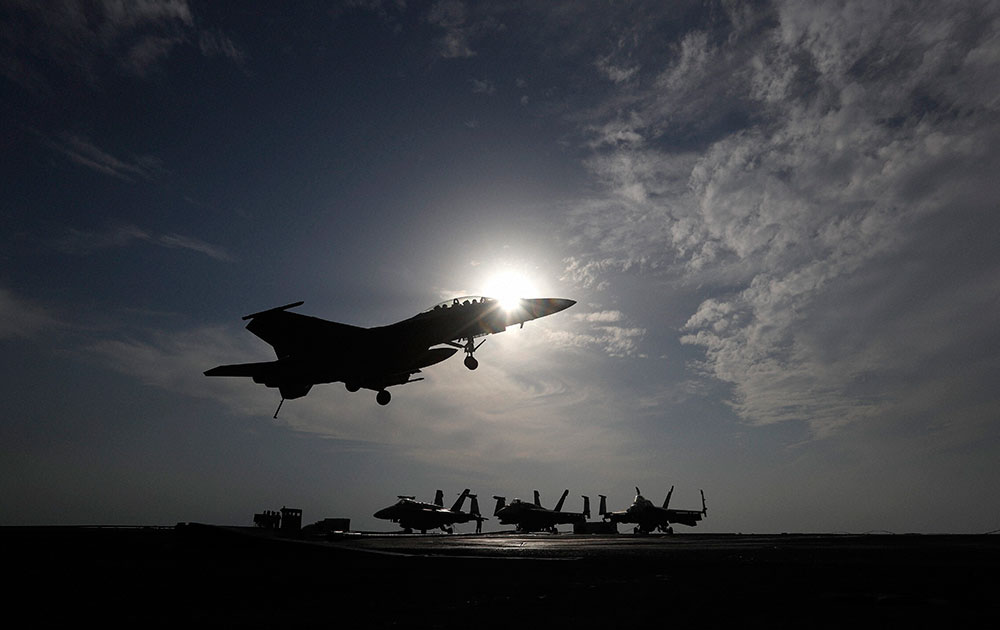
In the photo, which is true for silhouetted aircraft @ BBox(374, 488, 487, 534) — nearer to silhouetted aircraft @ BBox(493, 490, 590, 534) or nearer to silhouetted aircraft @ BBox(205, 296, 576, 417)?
silhouetted aircraft @ BBox(493, 490, 590, 534)

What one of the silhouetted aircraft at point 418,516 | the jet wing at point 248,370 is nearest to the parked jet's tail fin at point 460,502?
the silhouetted aircraft at point 418,516

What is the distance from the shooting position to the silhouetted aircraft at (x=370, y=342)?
1303 inches

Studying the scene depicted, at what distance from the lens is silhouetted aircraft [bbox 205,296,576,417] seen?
3309cm

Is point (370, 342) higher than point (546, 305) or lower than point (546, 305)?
lower

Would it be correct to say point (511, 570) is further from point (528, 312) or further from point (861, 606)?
point (528, 312)

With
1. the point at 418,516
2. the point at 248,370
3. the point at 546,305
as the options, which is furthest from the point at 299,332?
the point at 418,516

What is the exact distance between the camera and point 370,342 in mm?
33875

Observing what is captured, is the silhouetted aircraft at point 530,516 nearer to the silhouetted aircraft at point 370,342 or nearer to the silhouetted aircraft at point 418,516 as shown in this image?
the silhouetted aircraft at point 418,516

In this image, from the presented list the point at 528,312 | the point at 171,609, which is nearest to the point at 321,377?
the point at 528,312

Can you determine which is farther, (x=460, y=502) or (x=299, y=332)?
(x=460, y=502)

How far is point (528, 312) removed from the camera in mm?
34594

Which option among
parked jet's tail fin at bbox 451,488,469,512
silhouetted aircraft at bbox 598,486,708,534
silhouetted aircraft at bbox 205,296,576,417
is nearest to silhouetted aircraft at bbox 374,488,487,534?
parked jet's tail fin at bbox 451,488,469,512

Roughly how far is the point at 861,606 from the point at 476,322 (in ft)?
90.8

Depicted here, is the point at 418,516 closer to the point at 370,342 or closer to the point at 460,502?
the point at 460,502
